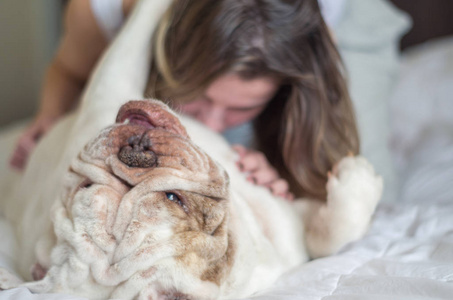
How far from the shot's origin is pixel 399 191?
5.36ft

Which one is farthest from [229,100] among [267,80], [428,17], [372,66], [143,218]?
[428,17]

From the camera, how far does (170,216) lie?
0.71m

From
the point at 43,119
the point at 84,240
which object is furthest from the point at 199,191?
the point at 43,119

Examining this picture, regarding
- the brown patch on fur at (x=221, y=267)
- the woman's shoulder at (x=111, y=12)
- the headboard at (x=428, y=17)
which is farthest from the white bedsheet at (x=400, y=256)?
the headboard at (x=428, y=17)

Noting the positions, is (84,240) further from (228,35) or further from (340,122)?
(340,122)

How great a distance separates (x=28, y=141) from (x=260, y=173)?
2.96 ft

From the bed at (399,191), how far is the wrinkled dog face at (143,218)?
0.07 meters

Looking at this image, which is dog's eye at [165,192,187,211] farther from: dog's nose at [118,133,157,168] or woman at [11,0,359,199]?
woman at [11,0,359,199]

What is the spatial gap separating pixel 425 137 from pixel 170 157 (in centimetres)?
150

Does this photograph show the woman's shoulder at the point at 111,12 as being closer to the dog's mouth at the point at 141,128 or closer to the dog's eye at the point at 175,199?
the dog's mouth at the point at 141,128

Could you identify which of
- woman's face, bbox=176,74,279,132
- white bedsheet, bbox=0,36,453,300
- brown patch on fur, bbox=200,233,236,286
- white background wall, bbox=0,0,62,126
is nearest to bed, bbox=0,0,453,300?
white bedsheet, bbox=0,36,453,300

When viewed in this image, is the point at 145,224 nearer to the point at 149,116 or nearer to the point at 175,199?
the point at 175,199

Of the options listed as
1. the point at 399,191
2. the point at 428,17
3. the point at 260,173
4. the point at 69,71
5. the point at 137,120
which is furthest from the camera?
the point at 428,17

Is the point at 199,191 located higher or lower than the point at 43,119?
higher
